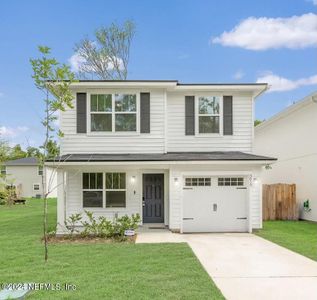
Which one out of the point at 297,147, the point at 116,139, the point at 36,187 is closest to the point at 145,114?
the point at 116,139

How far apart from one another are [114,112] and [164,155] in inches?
105

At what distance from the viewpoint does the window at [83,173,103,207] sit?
13461 millimetres

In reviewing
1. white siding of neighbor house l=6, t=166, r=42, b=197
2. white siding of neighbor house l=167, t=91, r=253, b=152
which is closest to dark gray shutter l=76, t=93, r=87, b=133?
white siding of neighbor house l=167, t=91, r=253, b=152

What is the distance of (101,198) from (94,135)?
2505mm

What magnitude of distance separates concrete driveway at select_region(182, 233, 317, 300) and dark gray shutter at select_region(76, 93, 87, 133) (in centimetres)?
602

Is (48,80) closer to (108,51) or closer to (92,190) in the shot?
(92,190)

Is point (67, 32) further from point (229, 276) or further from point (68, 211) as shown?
point (229, 276)

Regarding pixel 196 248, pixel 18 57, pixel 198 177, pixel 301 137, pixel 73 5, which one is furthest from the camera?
pixel 18 57

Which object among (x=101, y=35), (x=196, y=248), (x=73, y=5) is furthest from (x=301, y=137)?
(x=101, y=35)

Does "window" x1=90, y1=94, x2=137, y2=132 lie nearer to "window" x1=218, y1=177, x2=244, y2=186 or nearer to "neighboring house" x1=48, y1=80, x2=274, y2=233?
"neighboring house" x1=48, y1=80, x2=274, y2=233

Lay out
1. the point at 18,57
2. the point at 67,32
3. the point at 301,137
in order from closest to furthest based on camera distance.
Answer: the point at 301,137 < the point at 18,57 < the point at 67,32

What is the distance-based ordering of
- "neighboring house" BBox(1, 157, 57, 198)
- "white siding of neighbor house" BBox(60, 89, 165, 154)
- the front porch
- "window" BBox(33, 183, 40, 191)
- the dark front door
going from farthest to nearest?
"window" BBox(33, 183, 40, 191) < "neighboring house" BBox(1, 157, 57, 198) < the dark front door < "white siding of neighbor house" BBox(60, 89, 165, 154) < the front porch

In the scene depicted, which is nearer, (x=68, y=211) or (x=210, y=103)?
(x=68, y=211)

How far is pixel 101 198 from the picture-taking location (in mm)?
13484
